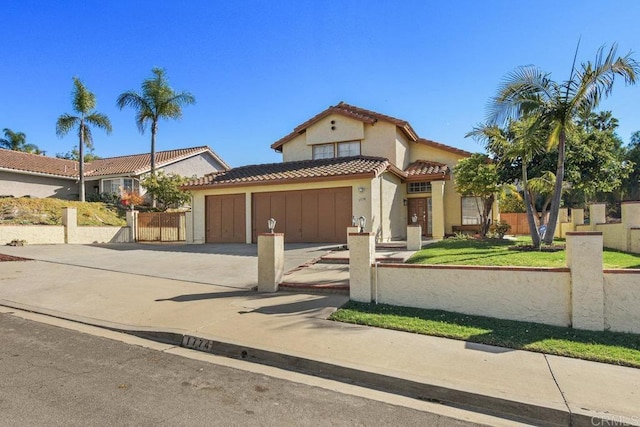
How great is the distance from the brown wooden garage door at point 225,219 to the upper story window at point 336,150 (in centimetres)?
514

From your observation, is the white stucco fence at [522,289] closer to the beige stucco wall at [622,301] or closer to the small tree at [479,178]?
the beige stucco wall at [622,301]

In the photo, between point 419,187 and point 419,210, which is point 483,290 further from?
point 419,187

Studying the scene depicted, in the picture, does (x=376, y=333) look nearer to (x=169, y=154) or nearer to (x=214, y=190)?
(x=214, y=190)

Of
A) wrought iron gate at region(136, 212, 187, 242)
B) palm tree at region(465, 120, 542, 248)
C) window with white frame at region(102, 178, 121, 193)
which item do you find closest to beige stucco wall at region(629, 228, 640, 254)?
palm tree at region(465, 120, 542, 248)

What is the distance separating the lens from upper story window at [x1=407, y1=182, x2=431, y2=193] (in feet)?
66.1

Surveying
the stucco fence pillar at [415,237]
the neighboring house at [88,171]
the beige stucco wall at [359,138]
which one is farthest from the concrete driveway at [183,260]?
the neighboring house at [88,171]

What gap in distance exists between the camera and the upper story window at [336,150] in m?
21.0

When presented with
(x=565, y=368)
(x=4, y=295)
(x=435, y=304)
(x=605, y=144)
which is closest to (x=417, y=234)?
(x=435, y=304)

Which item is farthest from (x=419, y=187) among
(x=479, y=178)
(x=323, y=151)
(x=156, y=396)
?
(x=156, y=396)

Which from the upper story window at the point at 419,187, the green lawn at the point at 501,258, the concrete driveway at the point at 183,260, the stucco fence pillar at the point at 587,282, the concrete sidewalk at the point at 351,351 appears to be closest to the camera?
the concrete sidewalk at the point at 351,351

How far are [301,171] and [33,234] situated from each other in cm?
1314

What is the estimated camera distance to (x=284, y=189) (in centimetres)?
1809

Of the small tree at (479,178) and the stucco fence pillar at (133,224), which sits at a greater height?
the small tree at (479,178)
